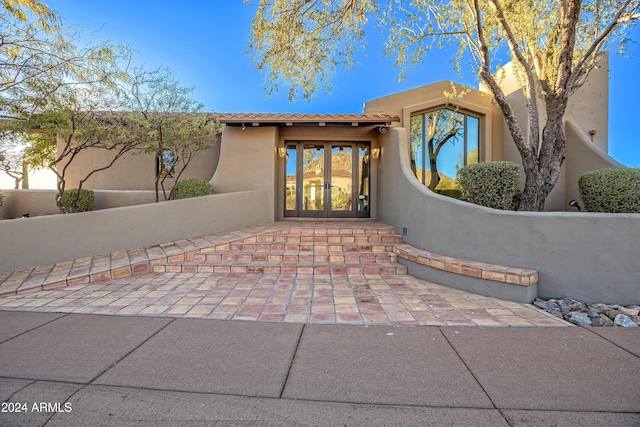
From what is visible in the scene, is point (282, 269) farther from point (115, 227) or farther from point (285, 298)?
point (115, 227)

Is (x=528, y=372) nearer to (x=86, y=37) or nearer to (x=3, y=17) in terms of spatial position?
(x=86, y=37)

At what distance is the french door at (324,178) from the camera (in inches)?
385

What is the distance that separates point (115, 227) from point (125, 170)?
181 inches

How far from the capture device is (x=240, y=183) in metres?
8.77

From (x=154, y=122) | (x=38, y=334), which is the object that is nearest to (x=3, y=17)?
(x=154, y=122)

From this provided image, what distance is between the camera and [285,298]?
4312mm

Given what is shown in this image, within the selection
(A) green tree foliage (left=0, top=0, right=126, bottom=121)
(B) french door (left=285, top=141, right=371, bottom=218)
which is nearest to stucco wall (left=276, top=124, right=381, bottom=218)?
(B) french door (left=285, top=141, right=371, bottom=218)

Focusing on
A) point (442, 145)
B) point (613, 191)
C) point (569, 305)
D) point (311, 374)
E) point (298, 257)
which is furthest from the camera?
point (442, 145)

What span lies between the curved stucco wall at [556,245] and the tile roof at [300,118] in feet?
11.7

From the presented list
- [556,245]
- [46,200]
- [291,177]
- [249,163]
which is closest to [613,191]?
[556,245]

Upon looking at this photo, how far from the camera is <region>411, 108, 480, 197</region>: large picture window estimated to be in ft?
30.3

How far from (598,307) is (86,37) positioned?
915 centimetres

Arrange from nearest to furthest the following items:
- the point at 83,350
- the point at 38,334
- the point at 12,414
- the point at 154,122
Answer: the point at 12,414, the point at 83,350, the point at 38,334, the point at 154,122

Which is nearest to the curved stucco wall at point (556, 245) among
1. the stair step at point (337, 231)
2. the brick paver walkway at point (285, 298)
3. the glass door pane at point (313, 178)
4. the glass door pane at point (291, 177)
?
the brick paver walkway at point (285, 298)
